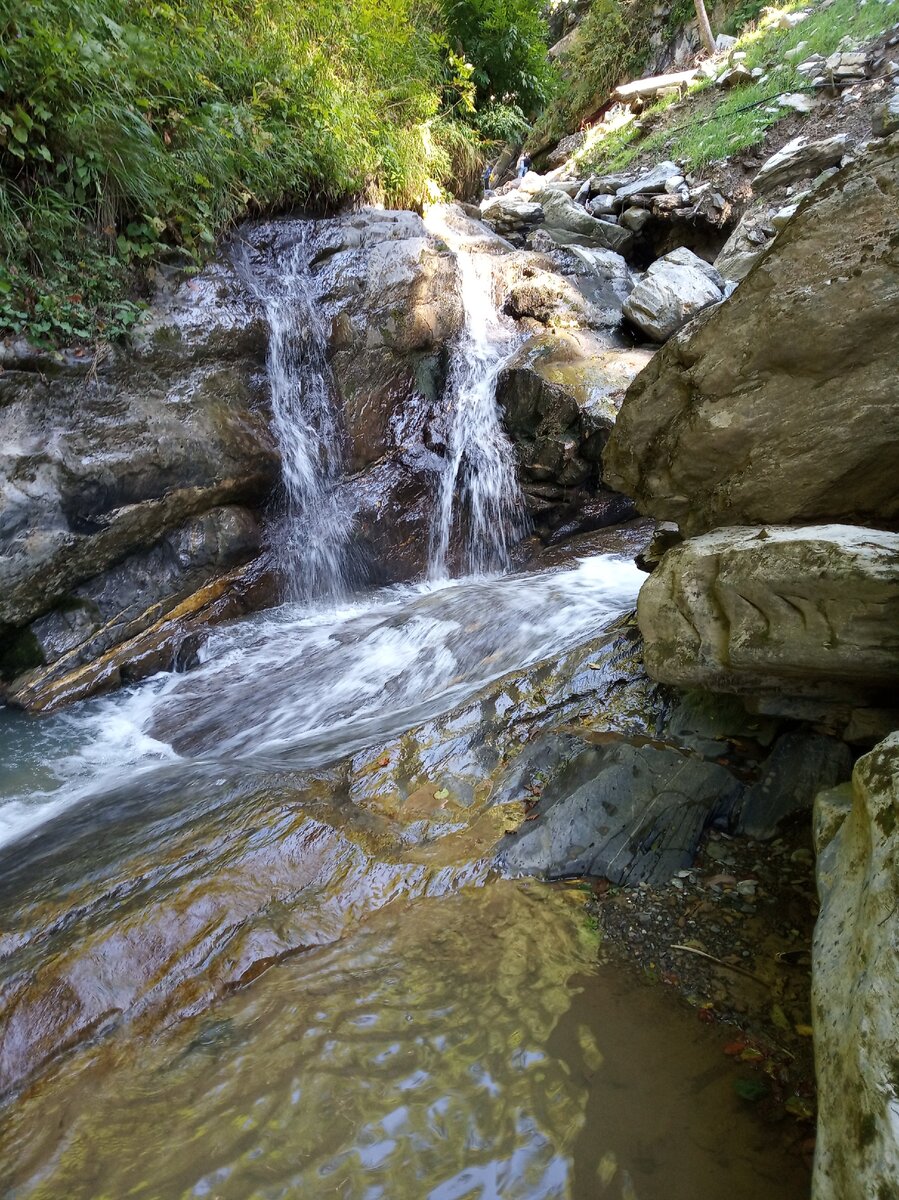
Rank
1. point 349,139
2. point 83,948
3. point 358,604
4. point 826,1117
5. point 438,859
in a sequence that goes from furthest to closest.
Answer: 1. point 349,139
2. point 358,604
3. point 438,859
4. point 83,948
5. point 826,1117

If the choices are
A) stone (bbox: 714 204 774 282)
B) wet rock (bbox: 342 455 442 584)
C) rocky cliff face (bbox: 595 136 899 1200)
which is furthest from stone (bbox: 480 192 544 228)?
rocky cliff face (bbox: 595 136 899 1200)

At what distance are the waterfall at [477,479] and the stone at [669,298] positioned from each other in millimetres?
1960

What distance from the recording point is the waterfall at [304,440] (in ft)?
22.6

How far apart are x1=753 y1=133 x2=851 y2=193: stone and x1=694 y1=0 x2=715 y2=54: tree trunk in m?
7.87

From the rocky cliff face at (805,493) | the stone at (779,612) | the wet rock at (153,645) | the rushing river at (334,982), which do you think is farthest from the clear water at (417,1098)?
the wet rock at (153,645)

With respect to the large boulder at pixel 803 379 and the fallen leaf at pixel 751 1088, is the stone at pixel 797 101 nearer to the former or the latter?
the large boulder at pixel 803 379

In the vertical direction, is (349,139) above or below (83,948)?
above

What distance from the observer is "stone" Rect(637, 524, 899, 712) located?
2.40 meters

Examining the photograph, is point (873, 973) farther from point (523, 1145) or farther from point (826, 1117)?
point (523, 1145)

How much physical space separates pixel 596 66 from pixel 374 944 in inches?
959

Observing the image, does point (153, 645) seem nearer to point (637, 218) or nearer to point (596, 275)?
point (596, 275)

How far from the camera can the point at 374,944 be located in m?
2.62

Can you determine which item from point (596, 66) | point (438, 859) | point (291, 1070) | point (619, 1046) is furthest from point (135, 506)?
point (596, 66)

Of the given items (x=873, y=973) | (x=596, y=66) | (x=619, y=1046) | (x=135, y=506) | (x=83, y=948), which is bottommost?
(x=619, y=1046)
